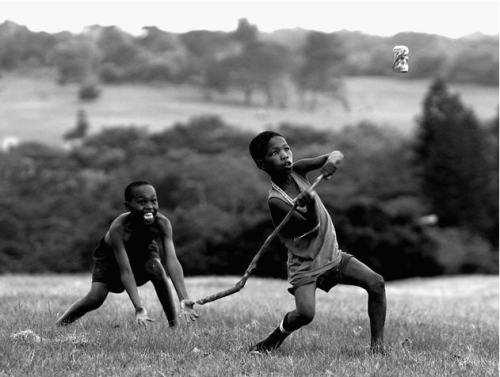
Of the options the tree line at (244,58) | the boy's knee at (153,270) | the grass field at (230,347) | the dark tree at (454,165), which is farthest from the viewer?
the tree line at (244,58)

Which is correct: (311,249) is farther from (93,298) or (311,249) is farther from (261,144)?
(93,298)

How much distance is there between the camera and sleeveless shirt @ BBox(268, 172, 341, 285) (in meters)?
7.62

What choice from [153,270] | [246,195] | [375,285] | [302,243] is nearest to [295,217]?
[302,243]

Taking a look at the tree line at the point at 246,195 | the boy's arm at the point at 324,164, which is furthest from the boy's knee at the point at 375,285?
the tree line at the point at 246,195

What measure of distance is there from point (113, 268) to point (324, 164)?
9.68 feet

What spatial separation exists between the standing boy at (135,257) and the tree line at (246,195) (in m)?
35.0

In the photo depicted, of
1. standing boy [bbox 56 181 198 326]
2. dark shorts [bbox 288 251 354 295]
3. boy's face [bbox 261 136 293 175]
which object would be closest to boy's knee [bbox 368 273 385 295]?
dark shorts [bbox 288 251 354 295]

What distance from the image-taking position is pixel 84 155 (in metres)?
92.1

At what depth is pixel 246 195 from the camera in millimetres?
69938

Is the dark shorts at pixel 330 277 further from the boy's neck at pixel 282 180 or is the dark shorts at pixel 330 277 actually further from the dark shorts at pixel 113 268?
the dark shorts at pixel 113 268

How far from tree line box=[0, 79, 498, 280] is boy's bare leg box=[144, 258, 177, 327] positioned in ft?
114

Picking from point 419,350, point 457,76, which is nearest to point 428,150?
point 457,76

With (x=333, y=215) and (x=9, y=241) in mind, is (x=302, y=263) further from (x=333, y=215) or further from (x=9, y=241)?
(x=9, y=241)

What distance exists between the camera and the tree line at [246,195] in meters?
50.4
